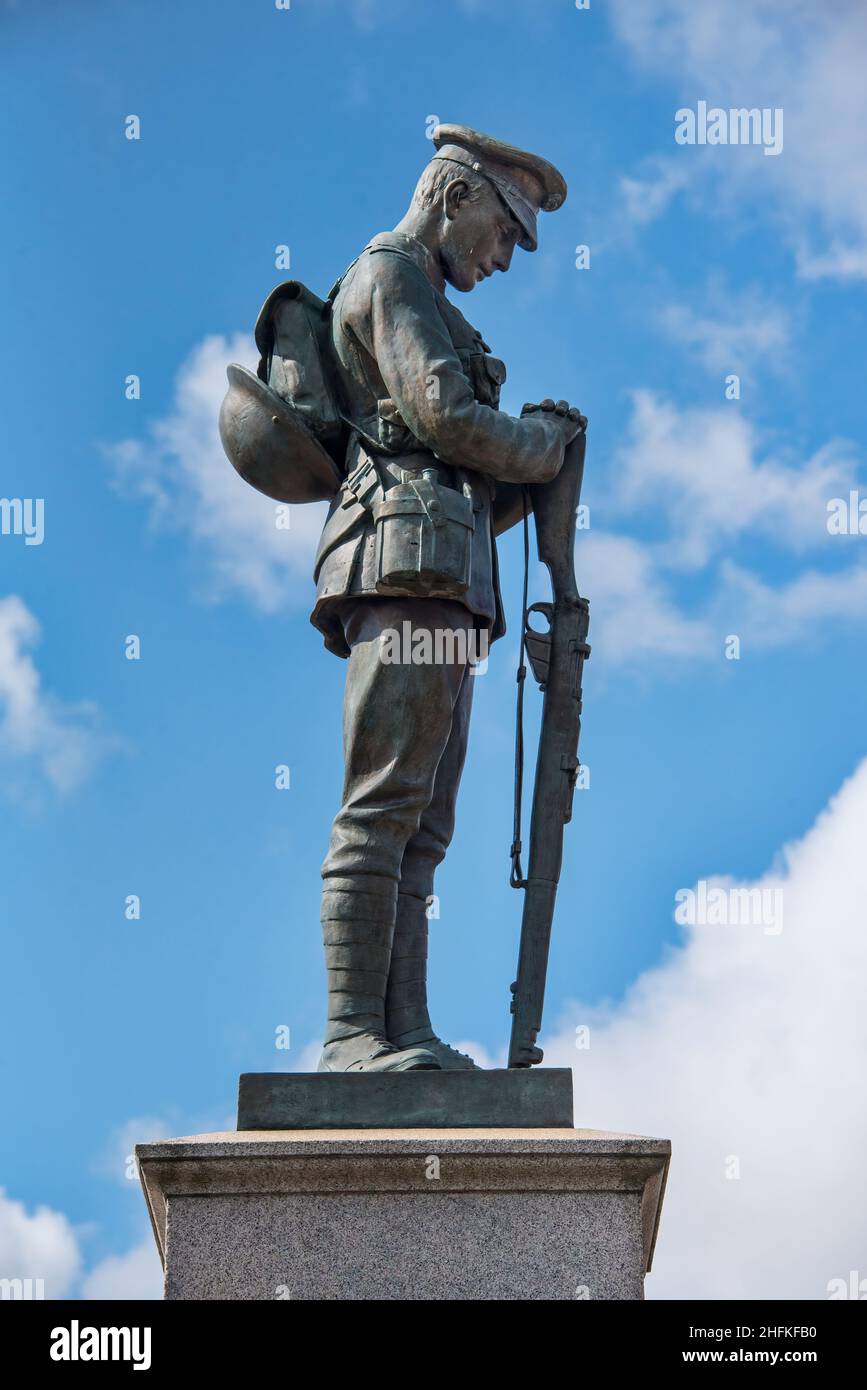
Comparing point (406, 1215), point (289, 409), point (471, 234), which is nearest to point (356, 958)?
point (406, 1215)

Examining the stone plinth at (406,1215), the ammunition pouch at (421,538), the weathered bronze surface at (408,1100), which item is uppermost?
the ammunition pouch at (421,538)

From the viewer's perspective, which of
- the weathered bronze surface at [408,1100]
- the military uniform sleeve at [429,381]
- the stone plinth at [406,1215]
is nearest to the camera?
the stone plinth at [406,1215]

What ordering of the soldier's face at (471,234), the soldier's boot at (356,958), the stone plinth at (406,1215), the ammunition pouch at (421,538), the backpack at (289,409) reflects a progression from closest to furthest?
1. the stone plinth at (406,1215)
2. the soldier's boot at (356,958)
3. the ammunition pouch at (421,538)
4. the backpack at (289,409)
5. the soldier's face at (471,234)

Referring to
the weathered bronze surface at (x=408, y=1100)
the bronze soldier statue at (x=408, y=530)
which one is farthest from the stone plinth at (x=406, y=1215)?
the bronze soldier statue at (x=408, y=530)

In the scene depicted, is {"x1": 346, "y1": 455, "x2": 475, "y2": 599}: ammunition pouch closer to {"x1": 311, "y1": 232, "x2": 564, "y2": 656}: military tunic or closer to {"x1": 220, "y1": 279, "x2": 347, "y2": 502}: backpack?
{"x1": 311, "y1": 232, "x2": 564, "y2": 656}: military tunic

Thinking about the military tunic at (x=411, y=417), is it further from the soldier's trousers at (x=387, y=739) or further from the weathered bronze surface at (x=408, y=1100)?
the weathered bronze surface at (x=408, y=1100)

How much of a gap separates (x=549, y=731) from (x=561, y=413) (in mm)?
1461

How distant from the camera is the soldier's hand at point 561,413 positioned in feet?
29.6

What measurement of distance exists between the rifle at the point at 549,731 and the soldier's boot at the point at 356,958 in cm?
65

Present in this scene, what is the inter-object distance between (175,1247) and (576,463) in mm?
4011

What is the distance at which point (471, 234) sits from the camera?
909 centimetres
